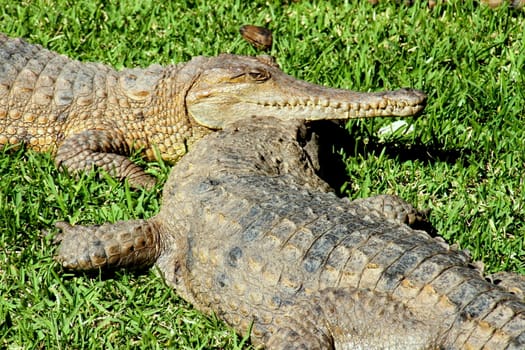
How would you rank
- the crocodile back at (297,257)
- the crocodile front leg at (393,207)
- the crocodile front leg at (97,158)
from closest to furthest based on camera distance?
the crocodile back at (297,257), the crocodile front leg at (393,207), the crocodile front leg at (97,158)

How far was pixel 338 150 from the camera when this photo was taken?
5.83 m

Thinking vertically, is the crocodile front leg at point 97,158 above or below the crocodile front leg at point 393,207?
below

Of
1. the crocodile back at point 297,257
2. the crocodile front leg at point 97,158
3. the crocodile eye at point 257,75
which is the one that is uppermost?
the crocodile eye at point 257,75

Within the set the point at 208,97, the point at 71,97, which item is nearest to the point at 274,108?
the point at 208,97

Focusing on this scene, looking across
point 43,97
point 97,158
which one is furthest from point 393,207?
point 43,97

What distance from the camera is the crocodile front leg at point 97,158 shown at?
5.59 metres

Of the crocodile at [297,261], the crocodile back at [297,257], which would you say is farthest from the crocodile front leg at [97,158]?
the crocodile back at [297,257]

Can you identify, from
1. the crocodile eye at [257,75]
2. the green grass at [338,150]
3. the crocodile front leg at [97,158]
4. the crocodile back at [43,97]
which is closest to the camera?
the green grass at [338,150]

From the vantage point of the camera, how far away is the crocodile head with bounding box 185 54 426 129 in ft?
18.7

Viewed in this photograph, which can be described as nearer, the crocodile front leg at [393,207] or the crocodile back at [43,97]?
the crocodile front leg at [393,207]

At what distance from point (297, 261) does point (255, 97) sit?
6.20 feet

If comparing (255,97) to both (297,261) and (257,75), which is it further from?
(297,261)

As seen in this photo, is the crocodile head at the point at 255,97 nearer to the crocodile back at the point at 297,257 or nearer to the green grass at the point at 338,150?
the green grass at the point at 338,150

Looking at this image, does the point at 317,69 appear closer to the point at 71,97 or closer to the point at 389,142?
the point at 389,142
